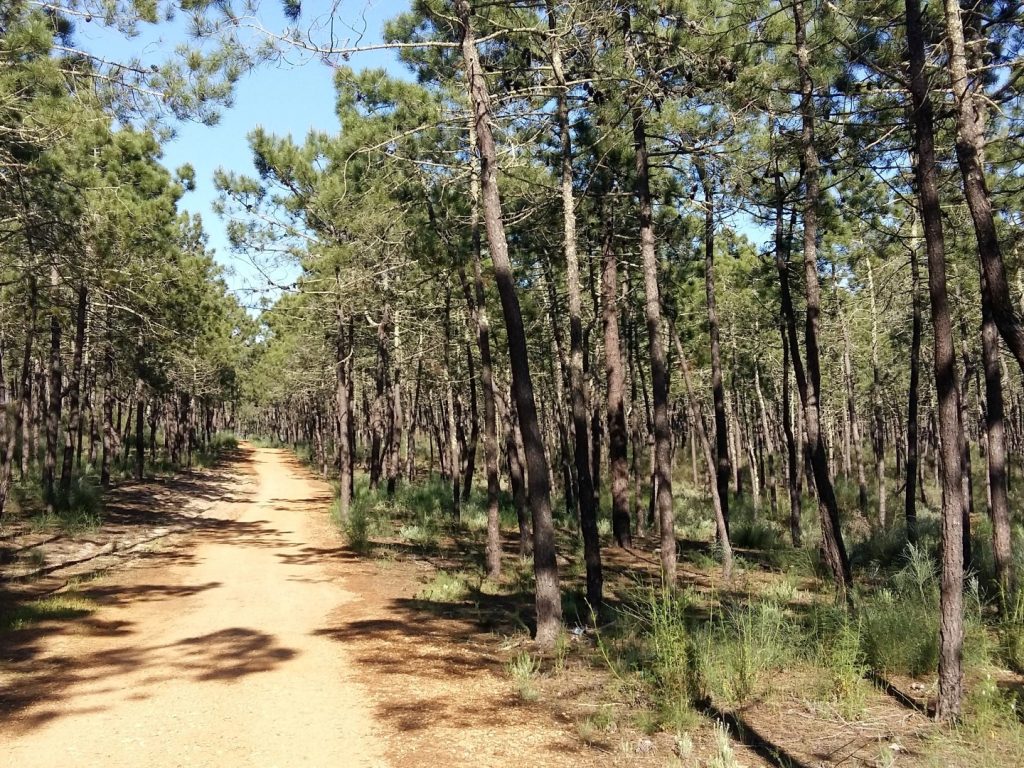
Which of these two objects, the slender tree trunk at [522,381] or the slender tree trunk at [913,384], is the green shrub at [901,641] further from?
the slender tree trunk at [913,384]

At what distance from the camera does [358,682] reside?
708 centimetres

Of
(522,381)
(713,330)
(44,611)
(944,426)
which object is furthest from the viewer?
(713,330)

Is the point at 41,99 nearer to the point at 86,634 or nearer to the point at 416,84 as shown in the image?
the point at 416,84

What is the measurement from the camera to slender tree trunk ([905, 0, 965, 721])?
19.1ft

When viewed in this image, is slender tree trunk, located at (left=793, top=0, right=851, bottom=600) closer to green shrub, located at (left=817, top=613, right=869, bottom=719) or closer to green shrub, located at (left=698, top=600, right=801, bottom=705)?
green shrub, located at (left=817, top=613, right=869, bottom=719)

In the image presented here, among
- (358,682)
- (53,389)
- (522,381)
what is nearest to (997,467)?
(522,381)

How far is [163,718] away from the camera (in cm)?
595

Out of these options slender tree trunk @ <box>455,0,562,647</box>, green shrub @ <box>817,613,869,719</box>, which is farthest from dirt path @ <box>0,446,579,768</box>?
green shrub @ <box>817,613,869,719</box>

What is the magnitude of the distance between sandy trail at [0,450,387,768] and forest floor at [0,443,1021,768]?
1.1 inches

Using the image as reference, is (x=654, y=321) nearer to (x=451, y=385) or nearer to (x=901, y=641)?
(x=901, y=641)

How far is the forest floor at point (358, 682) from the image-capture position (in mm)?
5344

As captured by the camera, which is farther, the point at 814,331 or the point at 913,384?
the point at 913,384

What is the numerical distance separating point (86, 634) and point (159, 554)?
6.35 m

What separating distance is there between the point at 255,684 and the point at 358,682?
1026mm
